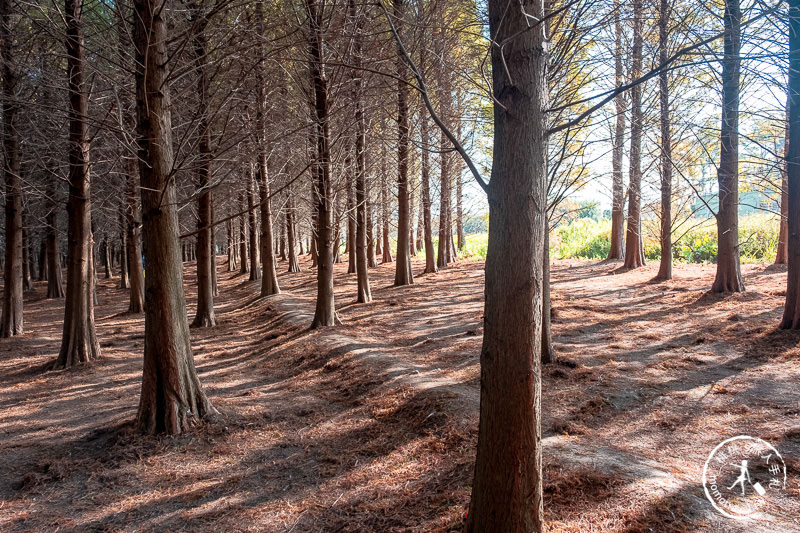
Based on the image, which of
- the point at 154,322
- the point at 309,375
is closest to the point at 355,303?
the point at 309,375

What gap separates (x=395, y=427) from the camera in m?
5.36

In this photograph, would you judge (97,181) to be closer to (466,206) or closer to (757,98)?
(466,206)

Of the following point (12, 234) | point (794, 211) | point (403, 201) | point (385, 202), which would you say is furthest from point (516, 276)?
point (385, 202)

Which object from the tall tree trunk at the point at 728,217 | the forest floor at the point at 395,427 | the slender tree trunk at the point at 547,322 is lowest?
the forest floor at the point at 395,427

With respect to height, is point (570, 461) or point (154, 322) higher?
point (154, 322)

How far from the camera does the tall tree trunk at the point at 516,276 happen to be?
2.63 m

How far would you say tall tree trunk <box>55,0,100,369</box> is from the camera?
321 inches

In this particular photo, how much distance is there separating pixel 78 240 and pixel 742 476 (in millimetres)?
9238

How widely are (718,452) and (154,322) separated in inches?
211

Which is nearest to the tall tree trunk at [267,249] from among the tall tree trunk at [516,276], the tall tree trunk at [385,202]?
the tall tree trunk at [385,202]

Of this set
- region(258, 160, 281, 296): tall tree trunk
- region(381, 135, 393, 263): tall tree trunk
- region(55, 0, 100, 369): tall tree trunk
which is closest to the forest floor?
region(55, 0, 100, 369): tall tree trunk

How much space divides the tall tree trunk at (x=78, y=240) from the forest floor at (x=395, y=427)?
47cm

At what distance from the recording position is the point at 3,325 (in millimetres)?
11438

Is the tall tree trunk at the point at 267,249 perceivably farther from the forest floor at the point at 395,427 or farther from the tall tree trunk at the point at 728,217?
the tall tree trunk at the point at 728,217
